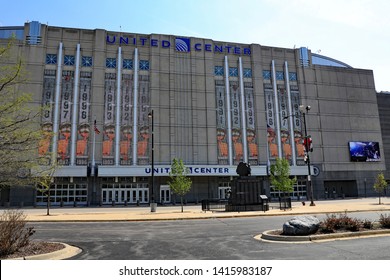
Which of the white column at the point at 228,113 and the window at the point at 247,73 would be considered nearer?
the white column at the point at 228,113

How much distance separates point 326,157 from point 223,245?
50.0 meters

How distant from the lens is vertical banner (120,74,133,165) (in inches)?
1841

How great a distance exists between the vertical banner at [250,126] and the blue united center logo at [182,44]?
1165 cm

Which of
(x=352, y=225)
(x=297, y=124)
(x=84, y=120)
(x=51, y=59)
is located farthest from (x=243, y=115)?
(x=352, y=225)

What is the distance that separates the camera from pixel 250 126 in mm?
52250

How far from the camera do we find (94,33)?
49250 mm

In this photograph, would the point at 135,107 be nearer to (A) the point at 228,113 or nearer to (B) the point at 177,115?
(B) the point at 177,115

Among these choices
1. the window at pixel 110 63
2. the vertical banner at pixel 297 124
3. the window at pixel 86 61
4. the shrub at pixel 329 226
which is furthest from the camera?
the vertical banner at pixel 297 124

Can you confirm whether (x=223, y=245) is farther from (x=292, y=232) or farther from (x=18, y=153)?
(x=18, y=153)

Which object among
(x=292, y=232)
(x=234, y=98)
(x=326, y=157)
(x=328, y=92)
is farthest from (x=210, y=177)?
(x=292, y=232)

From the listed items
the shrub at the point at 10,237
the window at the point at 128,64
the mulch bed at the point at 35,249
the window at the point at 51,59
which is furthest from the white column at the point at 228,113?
the shrub at the point at 10,237

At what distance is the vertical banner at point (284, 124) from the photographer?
53.3m

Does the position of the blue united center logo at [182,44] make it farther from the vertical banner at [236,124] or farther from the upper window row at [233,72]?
the vertical banner at [236,124]

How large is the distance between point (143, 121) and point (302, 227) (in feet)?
128
